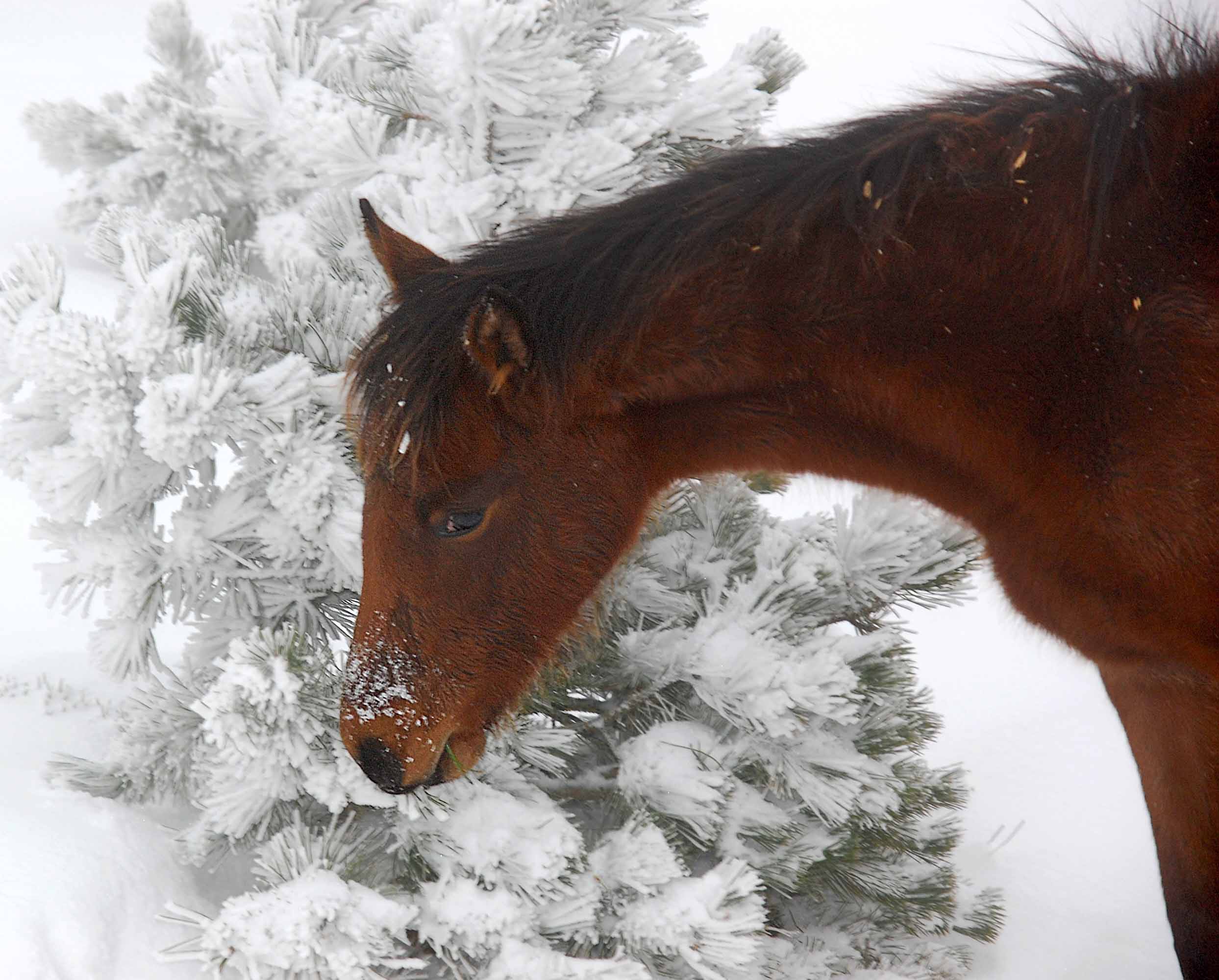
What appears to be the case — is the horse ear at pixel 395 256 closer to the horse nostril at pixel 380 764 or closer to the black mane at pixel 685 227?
the black mane at pixel 685 227

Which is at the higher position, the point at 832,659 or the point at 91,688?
the point at 832,659

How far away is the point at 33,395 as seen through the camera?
59.8 inches

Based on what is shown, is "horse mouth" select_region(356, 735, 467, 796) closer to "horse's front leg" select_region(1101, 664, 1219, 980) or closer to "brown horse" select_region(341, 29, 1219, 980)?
"brown horse" select_region(341, 29, 1219, 980)

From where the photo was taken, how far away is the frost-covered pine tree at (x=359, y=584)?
4.72ft

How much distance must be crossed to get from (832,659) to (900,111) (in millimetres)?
867

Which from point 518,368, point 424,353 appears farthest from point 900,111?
point 424,353

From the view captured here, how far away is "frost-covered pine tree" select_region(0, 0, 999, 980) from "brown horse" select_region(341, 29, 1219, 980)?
0.17 meters

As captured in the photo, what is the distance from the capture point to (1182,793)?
1.73m

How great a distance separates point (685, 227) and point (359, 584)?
787mm

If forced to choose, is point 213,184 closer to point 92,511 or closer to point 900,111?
point 92,511

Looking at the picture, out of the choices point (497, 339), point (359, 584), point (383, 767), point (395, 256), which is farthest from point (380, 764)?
point (395, 256)

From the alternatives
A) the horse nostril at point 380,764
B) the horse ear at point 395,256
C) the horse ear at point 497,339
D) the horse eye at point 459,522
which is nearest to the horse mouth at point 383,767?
the horse nostril at point 380,764

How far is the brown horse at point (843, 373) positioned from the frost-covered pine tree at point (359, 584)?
Answer: 0.17 m

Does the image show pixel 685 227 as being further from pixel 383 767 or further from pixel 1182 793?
pixel 1182 793
